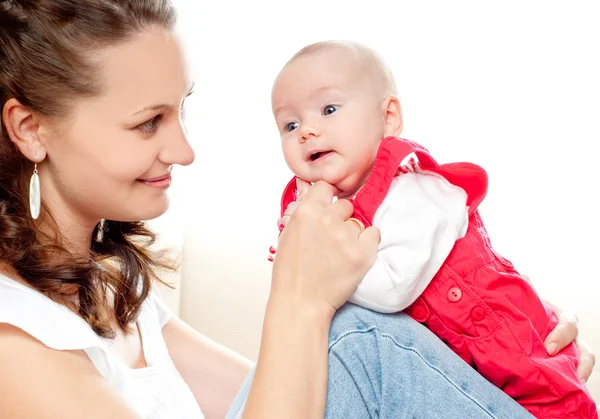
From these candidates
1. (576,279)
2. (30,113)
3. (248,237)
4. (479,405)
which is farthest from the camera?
(248,237)

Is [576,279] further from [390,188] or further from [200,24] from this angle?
[200,24]

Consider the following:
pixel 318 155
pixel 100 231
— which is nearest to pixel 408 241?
pixel 318 155

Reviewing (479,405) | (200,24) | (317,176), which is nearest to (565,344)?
(479,405)

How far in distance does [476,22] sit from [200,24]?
38.9 inches

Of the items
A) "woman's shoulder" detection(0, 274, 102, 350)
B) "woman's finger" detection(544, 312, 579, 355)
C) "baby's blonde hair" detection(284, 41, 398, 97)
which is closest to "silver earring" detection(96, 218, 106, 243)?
"woman's shoulder" detection(0, 274, 102, 350)

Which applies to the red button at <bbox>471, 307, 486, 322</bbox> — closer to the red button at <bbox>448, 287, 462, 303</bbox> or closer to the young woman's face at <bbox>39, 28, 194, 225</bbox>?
the red button at <bbox>448, 287, 462, 303</bbox>

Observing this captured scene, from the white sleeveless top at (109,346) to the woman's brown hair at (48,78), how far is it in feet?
0.24

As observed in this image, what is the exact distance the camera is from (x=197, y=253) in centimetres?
269

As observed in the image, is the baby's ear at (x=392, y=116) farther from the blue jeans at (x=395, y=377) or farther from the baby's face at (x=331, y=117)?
the blue jeans at (x=395, y=377)

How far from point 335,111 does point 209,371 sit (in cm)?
76

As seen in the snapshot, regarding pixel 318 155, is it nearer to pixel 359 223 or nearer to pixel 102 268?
pixel 359 223

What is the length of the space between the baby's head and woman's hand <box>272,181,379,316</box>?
82 millimetres

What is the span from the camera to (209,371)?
5.96 feet

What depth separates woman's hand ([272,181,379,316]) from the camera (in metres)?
1.27
